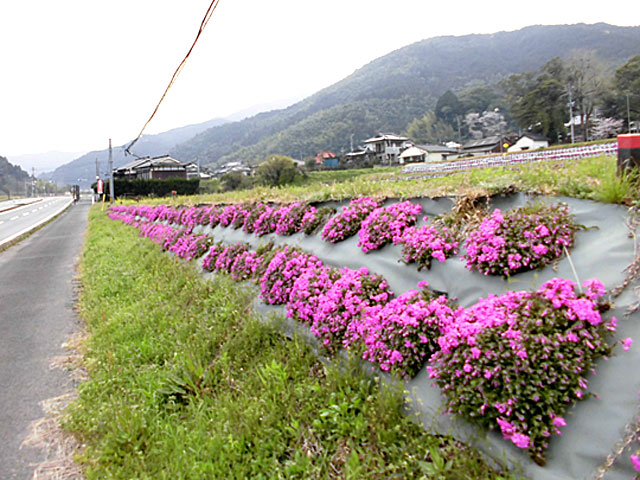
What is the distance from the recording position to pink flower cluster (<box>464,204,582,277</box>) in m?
2.88

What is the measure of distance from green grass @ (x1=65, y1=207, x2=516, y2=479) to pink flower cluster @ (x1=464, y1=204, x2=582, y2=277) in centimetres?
115

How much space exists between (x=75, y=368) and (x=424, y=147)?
7146cm

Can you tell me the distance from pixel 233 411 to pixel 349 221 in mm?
2439

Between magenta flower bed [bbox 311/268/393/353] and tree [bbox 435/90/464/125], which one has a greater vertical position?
tree [bbox 435/90/464/125]

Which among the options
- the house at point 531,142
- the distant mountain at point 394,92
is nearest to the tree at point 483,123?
the distant mountain at point 394,92

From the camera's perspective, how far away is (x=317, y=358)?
11.9 ft

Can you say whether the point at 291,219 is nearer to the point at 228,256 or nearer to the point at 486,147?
the point at 228,256

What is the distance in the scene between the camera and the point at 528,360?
2.19 m

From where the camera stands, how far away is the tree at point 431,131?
342ft

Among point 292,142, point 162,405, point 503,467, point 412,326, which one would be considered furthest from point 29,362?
point 292,142

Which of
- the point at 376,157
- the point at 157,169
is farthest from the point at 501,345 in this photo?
the point at 376,157

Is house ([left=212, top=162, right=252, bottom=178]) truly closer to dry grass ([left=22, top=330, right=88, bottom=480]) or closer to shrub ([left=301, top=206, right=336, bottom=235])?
shrub ([left=301, top=206, right=336, bottom=235])

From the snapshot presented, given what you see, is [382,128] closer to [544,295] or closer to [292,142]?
[292,142]

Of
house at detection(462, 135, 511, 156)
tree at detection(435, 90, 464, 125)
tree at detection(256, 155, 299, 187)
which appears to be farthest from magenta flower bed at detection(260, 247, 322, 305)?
tree at detection(435, 90, 464, 125)
